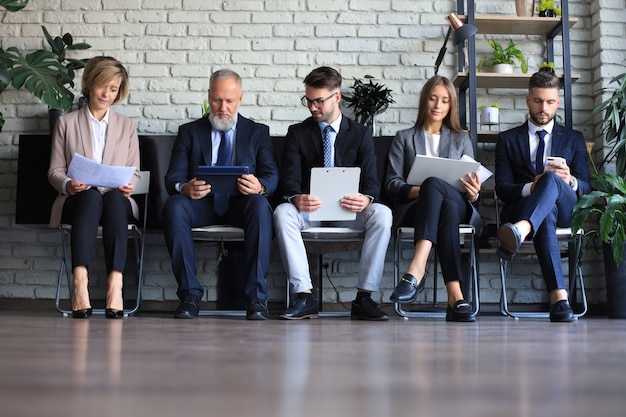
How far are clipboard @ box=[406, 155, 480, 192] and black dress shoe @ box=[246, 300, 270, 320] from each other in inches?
35.6

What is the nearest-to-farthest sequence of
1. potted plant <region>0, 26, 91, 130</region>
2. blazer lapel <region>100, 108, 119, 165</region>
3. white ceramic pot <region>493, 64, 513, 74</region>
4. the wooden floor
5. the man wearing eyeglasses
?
the wooden floor → the man wearing eyeglasses → blazer lapel <region>100, 108, 119, 165</region> → potted plant <region>0, 26, 91, 130</region> → white ceramic pot <region>493, 64, 513, 74</region>

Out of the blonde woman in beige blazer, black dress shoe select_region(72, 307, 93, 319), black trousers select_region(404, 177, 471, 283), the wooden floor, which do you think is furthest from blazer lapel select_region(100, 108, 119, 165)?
the wooden floor

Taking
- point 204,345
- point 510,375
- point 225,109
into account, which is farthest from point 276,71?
point 510,375

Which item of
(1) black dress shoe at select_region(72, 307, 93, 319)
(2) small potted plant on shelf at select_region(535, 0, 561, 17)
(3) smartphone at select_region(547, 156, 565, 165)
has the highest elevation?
(2) small potted plant on shelf at select_region(535, 0, 561, 17)

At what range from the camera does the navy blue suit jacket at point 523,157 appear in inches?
146

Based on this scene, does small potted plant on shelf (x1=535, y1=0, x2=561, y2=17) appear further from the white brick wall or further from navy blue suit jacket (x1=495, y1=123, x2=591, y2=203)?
navy blue suit jacket (x1=495, y1=123, x2=591, y2=203)

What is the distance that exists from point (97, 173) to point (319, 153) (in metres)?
1.01

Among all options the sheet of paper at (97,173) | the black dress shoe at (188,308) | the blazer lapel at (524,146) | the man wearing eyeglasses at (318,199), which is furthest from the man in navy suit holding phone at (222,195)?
the blazer lapel at (524,146)

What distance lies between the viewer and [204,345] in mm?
1237

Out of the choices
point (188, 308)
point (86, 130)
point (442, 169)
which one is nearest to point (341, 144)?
point (442, 169)

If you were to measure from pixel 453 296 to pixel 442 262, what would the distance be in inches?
6.1

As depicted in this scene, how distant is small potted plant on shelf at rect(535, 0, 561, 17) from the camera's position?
4277mm

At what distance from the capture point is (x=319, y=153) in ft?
11.8

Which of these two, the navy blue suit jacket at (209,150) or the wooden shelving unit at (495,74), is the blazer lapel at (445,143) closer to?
the wooden shelving unit at (495,74)
